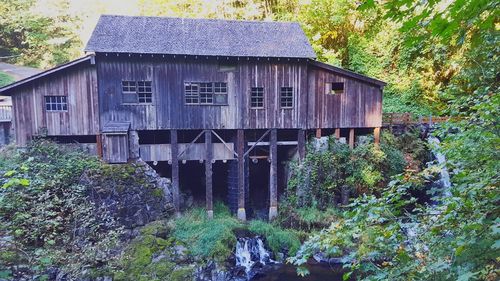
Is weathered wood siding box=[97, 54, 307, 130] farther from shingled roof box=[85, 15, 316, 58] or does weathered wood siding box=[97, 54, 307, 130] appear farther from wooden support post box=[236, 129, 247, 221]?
wooden support post box=[236, 129, 247, 221]

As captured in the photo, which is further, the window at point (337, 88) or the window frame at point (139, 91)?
the window at point (337, 88)

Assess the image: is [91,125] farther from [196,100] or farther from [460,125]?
[460,125]

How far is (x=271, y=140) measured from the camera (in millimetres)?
13820

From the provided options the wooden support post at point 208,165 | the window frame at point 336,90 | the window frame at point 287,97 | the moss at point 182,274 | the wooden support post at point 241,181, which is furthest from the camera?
the window frame at point 336,90

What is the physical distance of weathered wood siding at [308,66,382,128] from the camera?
14.0 meters

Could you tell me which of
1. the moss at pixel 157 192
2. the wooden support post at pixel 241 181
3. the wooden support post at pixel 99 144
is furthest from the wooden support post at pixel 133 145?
the wooden support post at pixel 241 181

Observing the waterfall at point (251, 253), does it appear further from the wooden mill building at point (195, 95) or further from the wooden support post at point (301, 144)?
the wooden support post at point (301, 144)

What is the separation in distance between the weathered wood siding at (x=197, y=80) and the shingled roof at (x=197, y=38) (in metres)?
0.45

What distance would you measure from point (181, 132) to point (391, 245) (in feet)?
40.6

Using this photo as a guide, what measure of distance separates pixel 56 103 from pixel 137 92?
116 inches

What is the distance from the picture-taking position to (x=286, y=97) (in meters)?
13.7

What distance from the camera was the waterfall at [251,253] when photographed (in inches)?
446

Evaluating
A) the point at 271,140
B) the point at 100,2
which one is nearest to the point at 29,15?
the point at 100,2

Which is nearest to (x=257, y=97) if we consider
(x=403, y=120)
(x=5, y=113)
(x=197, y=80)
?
(x=197, y=80)
